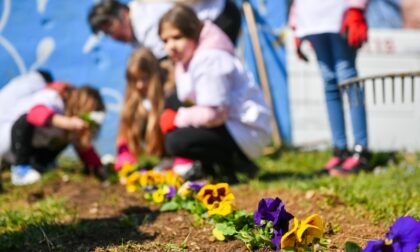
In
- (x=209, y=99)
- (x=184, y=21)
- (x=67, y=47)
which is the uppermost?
(x=184, y=21)

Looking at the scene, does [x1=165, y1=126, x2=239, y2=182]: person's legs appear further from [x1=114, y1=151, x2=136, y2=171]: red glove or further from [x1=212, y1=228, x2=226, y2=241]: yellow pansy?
[x1=212, y1=228, x2=226, y2=241]: yellow pansy

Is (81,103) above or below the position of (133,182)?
above

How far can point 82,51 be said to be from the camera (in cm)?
454

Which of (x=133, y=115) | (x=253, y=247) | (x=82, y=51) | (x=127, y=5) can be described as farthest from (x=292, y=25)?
(x=253, y=247)

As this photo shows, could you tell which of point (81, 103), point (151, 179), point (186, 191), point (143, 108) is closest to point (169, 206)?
point (186, 191)

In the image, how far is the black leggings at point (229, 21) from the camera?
3777 millimetres

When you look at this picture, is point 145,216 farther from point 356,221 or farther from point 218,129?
point 218,129

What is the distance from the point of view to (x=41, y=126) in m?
3.61

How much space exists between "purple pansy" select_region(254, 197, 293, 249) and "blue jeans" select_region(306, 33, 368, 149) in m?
1.83

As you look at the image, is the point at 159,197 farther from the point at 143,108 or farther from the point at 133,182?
the point at 143,108

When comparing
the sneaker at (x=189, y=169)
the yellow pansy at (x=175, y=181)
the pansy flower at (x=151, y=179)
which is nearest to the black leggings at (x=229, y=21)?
the sneaker at (x=189, y=169)

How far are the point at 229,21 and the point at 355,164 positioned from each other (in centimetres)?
134

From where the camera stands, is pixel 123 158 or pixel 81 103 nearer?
pixel 123 158

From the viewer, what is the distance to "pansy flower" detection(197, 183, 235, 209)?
1779 millimetres
